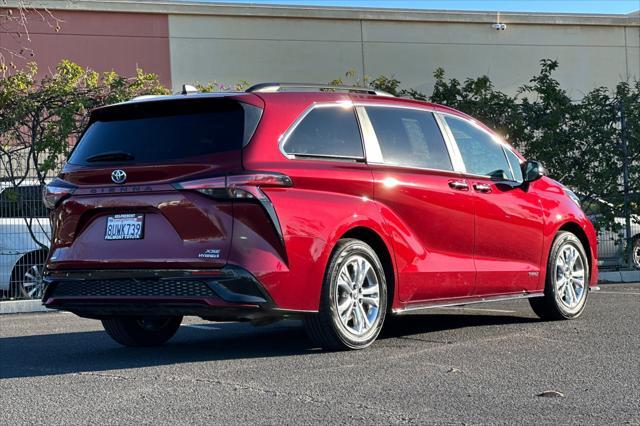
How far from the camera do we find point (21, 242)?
43.5 ft

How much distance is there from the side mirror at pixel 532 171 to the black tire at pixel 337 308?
2190 millimetres

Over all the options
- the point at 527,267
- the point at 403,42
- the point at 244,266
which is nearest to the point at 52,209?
the point at 244,266

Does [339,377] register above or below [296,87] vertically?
below

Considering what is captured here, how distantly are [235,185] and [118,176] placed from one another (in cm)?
89

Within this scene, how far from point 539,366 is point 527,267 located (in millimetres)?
2392

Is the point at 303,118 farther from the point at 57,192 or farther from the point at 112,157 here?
the point at 57,192

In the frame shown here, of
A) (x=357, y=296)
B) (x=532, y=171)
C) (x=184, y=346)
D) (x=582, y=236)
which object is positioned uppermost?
(x=532, y=171)

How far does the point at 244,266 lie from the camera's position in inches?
256

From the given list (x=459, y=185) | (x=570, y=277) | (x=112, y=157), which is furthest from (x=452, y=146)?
(x=112, y=157)

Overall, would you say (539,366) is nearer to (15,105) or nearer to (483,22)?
(15,105)

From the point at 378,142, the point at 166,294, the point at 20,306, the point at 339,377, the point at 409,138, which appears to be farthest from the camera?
the point at 20,306

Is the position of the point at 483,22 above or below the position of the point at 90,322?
above

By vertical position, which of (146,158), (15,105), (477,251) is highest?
(15,105)

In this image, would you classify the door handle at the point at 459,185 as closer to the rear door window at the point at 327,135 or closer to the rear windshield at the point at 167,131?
the rear door window at the point at 327,135
